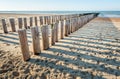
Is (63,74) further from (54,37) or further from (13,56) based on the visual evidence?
(54,37)

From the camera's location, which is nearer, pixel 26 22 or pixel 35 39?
pixel 35 39

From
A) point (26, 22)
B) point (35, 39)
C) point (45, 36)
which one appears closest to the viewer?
point (35, 39)

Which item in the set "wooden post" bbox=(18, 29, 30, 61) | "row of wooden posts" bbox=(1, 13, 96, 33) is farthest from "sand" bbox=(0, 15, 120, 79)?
"row of wooden posts" bbox=(1, 13, 96, 33)

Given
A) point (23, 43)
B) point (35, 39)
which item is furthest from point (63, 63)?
point (23, 43)

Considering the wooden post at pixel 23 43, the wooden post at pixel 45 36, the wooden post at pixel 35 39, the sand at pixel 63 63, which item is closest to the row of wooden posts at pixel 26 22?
the sand at pixel 63 63

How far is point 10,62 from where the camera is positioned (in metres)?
4.70

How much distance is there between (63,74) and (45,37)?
6.56ft

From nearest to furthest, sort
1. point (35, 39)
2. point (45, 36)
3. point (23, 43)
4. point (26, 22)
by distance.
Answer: point (23, 43)
point (35, 39)
point (45, 36)
point (26, 22)

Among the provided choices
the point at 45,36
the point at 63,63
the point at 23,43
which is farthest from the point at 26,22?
the point at 63,63

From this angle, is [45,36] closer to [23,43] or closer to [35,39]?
[35,39]

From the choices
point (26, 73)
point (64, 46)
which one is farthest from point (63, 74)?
point (64, 46)

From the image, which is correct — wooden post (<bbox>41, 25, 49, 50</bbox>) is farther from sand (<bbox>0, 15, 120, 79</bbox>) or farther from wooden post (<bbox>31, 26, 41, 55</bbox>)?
wooden post (<bbox>31, 26, 41, 55</bbox>)

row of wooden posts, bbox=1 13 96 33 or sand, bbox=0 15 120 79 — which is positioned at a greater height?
row of wooden posts, bbox=1 13 96 33

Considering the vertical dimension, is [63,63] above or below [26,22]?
below
